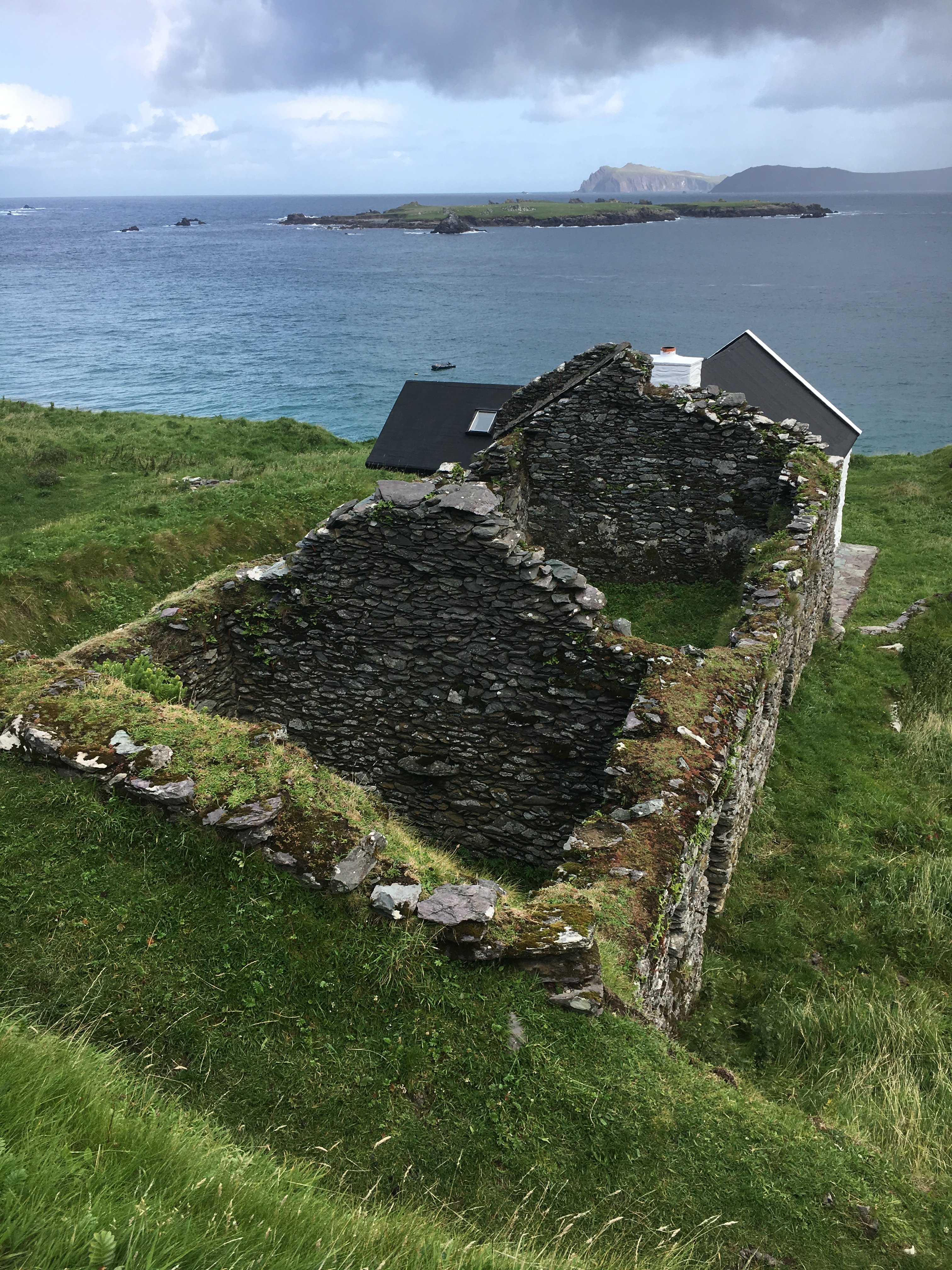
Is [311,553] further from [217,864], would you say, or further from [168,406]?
[168,406]

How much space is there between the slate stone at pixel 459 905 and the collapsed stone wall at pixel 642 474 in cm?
1303

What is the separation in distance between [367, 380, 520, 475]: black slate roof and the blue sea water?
29637 millimetres

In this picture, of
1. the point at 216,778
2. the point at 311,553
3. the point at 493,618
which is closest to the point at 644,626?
the point at 493,618

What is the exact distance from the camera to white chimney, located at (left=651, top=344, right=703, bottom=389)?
23766 millimetres

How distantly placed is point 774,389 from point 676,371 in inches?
208

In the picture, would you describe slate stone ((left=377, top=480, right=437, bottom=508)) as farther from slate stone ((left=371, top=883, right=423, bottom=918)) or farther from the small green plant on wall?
slate stone ((left=371, top=883, right=423, bottom=918))

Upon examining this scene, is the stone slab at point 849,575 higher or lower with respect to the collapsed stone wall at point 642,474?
lower

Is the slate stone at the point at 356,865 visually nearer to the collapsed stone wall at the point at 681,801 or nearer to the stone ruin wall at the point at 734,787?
the collapsed stone wall at the point at 681,801

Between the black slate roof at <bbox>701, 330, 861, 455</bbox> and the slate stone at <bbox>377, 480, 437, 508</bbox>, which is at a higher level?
the black slate roof at <bbox>701, 330, 861, 455</bbox>

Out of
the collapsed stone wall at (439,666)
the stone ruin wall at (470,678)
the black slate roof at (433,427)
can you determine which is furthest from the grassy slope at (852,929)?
the black slate roof at (433,427)

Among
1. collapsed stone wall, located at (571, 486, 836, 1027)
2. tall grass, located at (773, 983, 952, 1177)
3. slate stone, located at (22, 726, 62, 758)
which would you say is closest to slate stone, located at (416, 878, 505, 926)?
collapsed stone wall, located at (571, 486, 836, 1027)

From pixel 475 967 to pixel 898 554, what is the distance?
2589 cm

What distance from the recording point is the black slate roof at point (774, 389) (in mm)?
26062

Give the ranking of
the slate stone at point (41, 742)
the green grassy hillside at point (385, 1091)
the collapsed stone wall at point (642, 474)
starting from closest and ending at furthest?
the green grassy hillside at point (385, 1091), the slate stone at point (41, 742), the collapsed stone wall at point (642, 474)
